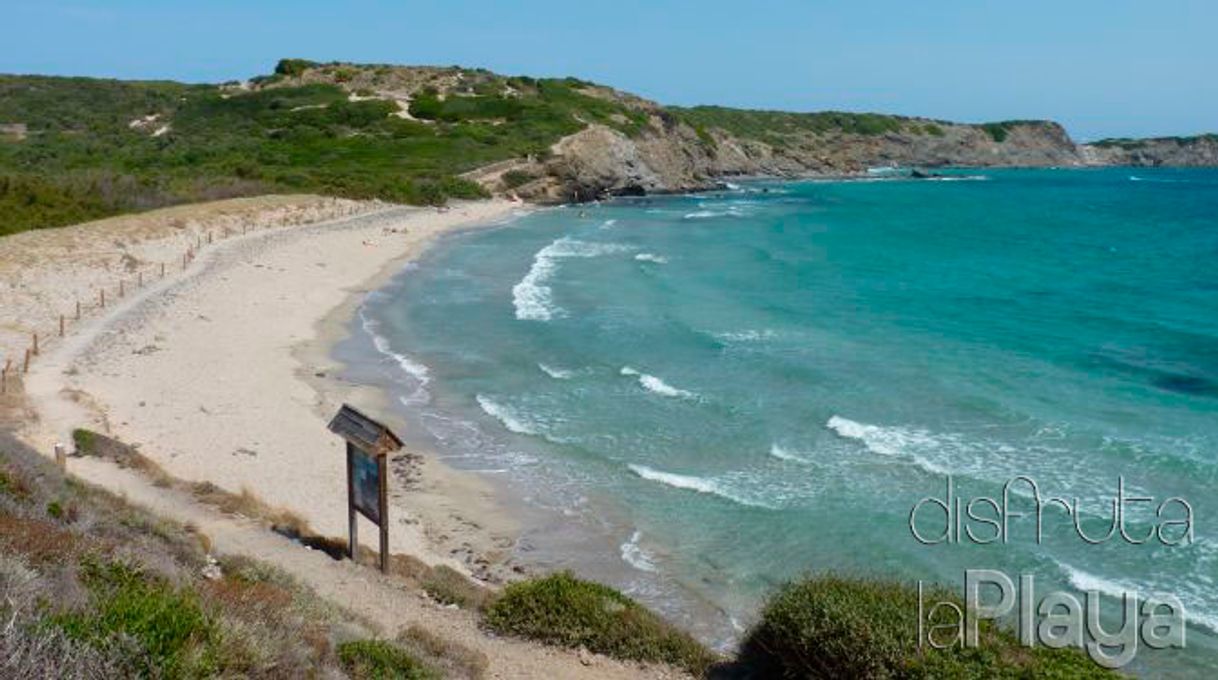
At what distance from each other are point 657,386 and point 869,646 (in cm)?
1597

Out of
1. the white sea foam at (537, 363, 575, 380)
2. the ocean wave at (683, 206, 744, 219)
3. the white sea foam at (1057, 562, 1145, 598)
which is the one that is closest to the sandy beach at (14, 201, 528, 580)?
the white sea foam at (537, 363, 575, 380)

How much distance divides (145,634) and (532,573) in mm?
8726

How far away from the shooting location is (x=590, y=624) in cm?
1117

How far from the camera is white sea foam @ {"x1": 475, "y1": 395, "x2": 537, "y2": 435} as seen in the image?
21.9 meters

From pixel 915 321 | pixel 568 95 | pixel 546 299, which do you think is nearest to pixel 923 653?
pixel 915 321

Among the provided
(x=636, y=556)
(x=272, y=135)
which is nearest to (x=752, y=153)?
(x=272, y=135)

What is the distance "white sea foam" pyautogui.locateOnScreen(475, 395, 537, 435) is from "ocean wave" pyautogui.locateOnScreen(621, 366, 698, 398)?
365 cm

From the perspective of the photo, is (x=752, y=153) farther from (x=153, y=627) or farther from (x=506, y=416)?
(x=153, y=627)

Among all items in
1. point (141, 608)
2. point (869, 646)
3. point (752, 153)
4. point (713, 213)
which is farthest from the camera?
point (752, 153)

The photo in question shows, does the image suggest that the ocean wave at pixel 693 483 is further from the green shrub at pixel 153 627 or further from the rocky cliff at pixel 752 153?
the rocky cliff at pixel 752 153

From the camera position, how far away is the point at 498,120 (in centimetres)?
9719

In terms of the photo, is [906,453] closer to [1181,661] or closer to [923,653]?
[1181,661]

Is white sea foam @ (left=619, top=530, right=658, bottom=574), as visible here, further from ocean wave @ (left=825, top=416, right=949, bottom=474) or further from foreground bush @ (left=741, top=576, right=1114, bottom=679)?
ocean wave @ (left=825, top=416, right=949, bottom=474)

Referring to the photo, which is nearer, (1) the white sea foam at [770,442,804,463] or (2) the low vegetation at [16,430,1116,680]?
(2) the low vegetation at [16,430,1116,680]
